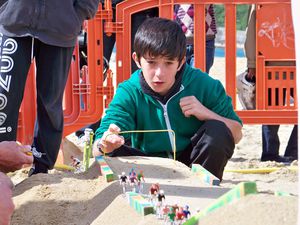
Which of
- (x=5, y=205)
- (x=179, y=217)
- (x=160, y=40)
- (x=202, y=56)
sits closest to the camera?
(x=5, y=205)

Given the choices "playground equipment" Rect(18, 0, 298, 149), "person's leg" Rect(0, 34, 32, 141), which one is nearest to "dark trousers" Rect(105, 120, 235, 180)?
"person's leg" Rect(0, 34, 32, 141)

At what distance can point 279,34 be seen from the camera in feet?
18.3

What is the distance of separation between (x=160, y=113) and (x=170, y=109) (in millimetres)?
55

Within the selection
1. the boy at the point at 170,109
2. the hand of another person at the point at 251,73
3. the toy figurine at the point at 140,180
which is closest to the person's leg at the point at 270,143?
the hand of another person at the point at 251,73

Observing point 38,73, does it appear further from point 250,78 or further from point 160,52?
point 250,78

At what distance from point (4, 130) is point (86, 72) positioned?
5.36 ft

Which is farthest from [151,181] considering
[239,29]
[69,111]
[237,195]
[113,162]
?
[239,29]

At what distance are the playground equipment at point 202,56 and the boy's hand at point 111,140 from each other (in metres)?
1.68

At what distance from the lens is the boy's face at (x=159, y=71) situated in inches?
155

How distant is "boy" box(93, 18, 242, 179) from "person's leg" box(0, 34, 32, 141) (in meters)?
0.47

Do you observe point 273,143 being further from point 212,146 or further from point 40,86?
point 40,86

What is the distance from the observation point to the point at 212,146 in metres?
3.87

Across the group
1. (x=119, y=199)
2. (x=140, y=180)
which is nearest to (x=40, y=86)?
(x=140, y=180)

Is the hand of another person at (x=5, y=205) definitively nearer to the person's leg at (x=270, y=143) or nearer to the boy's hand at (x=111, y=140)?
the boy's hand at (x=111, y=140)
